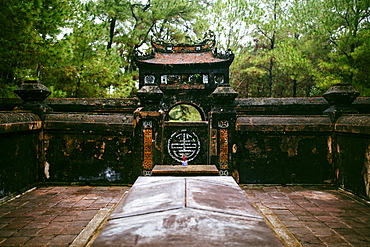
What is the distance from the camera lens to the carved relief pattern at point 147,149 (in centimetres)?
610

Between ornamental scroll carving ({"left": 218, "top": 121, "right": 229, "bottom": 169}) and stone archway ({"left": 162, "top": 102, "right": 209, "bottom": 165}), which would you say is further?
stone archway ({"left": 162, "top": 102, "right": 209, "bottom": 165})

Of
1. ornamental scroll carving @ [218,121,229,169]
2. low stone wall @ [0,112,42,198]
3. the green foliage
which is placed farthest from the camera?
the green foliage

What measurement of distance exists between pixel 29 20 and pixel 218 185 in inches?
335

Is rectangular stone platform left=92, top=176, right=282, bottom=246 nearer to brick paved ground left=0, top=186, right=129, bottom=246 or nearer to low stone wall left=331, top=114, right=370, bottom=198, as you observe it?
brick paved ground left=0, top=186, right=129, bottom=246

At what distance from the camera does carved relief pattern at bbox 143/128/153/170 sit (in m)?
6.10

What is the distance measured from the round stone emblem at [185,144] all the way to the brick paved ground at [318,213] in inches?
66.6

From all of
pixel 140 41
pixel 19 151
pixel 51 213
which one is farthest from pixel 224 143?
pixel 140 41

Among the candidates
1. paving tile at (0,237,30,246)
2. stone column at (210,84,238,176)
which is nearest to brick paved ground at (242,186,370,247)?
stone column at (210,84,238,176)

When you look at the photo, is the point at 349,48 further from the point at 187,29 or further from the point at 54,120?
the point at 54,120

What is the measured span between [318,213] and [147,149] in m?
3.90

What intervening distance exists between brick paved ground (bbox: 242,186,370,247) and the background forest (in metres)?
8.31

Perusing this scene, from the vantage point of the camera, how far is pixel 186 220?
155 cm

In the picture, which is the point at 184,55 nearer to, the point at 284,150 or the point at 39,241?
the point at 284,150

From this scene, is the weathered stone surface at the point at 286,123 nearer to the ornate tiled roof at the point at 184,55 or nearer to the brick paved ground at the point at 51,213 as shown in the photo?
the brick paved ground at the point at 51,213
